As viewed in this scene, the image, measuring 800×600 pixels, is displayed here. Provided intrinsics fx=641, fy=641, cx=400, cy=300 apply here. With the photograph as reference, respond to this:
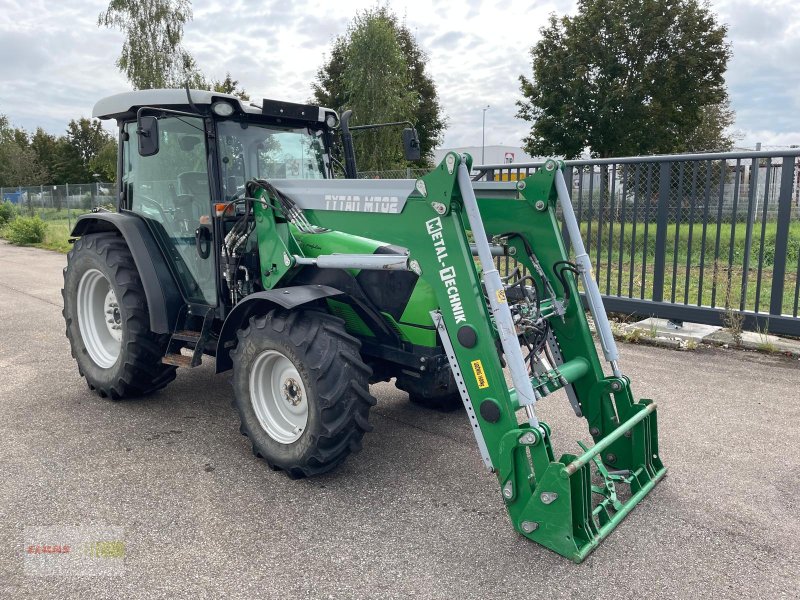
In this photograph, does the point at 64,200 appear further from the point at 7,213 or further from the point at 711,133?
the point at 711,133

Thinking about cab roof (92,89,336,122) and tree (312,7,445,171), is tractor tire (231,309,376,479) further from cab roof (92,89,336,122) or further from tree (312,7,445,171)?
tree (312,7,445,171)

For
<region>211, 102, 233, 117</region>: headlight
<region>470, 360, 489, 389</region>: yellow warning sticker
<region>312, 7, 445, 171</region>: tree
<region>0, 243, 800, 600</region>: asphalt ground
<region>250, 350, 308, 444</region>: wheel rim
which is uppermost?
<region>312, 7, 445, 171</region>: tree

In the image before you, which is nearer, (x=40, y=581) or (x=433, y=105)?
(x=40, y=581)

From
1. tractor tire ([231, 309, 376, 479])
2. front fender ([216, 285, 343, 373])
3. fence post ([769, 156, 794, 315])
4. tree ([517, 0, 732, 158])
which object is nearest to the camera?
tractor tire ([231, 309, 376, 479])

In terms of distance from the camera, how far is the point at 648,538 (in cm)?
299

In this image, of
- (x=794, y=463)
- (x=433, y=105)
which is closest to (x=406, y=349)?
(x=794, y=463)

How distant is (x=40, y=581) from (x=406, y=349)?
2.08 m

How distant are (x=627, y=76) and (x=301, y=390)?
2246 centimetres

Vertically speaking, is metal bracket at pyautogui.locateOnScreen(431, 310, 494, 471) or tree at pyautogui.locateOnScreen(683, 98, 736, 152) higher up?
tree at pyautogui.locateOnScreen(683, 98, 736, 152)

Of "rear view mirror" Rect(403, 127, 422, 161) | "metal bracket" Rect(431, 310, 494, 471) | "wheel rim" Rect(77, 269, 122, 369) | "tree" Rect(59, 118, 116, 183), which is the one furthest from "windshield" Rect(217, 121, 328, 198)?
"tree" Rect(59, 118, 116, 183)

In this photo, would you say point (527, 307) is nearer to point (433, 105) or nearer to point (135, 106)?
point (135, 106)

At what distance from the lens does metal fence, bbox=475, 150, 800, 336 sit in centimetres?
625

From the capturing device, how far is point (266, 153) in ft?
14.7

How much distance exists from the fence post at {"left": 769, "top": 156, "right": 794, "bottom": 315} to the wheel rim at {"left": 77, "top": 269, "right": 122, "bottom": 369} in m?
6.04
